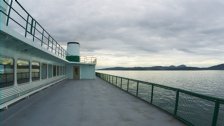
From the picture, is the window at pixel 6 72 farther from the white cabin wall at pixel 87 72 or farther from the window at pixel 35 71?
the white cabin wall at pixel 87 72

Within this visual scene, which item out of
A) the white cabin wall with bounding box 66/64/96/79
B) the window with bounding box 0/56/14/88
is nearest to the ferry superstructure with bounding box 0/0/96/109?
the window with bounding box 0/56/14/88

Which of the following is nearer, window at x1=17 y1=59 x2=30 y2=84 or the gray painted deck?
the gray painted deck

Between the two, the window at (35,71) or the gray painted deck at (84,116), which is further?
the window at (35,71)

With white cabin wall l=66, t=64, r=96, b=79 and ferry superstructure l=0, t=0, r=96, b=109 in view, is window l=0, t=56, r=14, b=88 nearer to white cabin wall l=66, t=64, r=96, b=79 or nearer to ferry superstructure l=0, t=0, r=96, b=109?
ferry superstructure l=0, t=0, r=96, b=109

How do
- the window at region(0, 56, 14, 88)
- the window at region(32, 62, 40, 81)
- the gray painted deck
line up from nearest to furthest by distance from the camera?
1. the gray painted deck
2. the window at region(0, 56, 14, 88)
3. the window at region(32, 62, 40, 81)

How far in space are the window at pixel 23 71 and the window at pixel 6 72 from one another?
2.37 feet

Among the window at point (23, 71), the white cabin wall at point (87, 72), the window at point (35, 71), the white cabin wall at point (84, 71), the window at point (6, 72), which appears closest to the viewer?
the window at point (6, 72)

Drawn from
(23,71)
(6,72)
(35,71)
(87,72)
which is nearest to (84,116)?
(6,72)

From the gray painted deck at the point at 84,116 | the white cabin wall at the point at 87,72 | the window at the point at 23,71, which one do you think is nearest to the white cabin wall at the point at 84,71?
the white cabin wall at the point at 87,72

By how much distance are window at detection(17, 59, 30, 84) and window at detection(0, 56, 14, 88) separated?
724 mm

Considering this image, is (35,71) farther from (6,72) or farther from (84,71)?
(84,71)

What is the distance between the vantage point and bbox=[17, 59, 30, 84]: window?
29.3 ft

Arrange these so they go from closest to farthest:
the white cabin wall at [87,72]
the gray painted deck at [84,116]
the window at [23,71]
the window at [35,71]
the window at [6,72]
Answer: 1. the gray painted deck at [84,116]
2. the window at [6,72]
3. the window at [23,71]
4. the window at [35,71]
5. the white cabin wall at [87,72]

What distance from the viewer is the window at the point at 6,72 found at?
7.16 m
